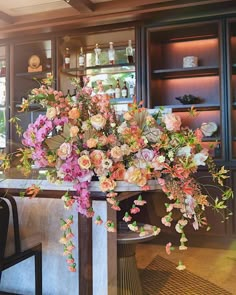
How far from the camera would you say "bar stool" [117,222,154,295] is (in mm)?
1780

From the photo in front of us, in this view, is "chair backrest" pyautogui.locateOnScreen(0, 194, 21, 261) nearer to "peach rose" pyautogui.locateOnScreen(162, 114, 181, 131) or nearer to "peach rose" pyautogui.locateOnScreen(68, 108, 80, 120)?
"peach rose" pyautogui.locateOnScreen(68, 108, 80, 120)

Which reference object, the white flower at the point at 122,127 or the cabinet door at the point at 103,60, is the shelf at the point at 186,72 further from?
the white flower at the point at 122,127

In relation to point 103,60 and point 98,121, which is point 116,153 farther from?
point 103,60

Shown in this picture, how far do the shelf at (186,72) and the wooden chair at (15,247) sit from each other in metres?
2.67

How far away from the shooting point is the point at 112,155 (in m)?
1.44

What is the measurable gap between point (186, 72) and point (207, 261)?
2050 mm

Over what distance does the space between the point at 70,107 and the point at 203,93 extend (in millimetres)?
2880

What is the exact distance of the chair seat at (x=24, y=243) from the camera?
1.69m

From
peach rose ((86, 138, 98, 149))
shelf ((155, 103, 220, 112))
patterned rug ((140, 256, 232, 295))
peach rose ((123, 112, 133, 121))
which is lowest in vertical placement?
patterned rug ((140, 256, 232, 295))

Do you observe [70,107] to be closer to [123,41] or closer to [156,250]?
[156,250]

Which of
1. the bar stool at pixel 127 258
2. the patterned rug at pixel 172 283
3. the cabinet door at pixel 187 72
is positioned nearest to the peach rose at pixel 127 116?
the bar stool at pixel 127 258

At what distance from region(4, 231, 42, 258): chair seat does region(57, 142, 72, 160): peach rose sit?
0.58 m

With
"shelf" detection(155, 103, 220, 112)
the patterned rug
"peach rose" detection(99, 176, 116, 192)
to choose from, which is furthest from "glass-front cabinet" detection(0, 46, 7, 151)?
"peach rose" detection(99, 176, 116, 192)

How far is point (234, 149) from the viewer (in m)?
3.79
